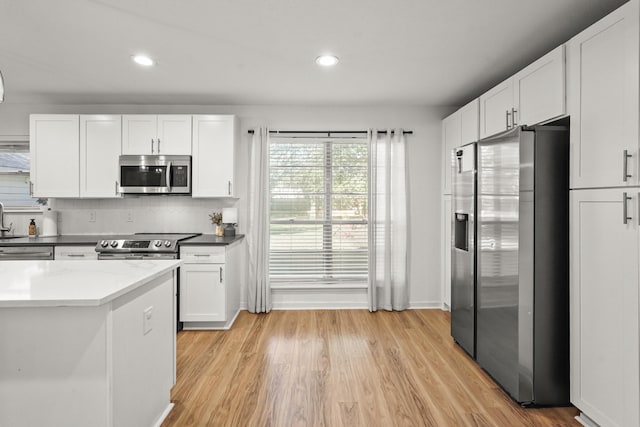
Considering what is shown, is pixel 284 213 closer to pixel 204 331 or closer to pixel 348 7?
pixel 204 331

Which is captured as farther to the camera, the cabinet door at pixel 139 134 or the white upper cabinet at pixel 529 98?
the cabinet door at pixel 139 134

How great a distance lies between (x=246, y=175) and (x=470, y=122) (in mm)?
2558

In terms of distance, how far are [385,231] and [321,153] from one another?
1232 mm

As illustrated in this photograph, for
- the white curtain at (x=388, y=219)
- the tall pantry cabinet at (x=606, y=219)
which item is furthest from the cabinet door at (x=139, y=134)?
the tall pantry cabinet at (x=606, y=219)

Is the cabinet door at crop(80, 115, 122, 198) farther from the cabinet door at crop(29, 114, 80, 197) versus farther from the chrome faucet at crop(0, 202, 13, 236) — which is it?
the chrome faucet at crop(0, 202, 13, 236)

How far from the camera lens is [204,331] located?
362 centimetres

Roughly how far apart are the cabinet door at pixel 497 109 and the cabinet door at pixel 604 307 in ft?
3.55

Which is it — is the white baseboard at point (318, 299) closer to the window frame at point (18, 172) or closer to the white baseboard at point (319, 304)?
the white baseboard at point (319, 304)

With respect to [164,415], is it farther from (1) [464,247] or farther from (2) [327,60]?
(2) [327,60]

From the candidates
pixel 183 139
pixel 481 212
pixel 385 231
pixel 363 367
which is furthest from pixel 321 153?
pixel 363 367

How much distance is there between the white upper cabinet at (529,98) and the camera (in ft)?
7.43

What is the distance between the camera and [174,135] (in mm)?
3932

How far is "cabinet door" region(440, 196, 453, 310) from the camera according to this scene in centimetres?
414

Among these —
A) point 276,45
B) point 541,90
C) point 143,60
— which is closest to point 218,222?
point 143,60
